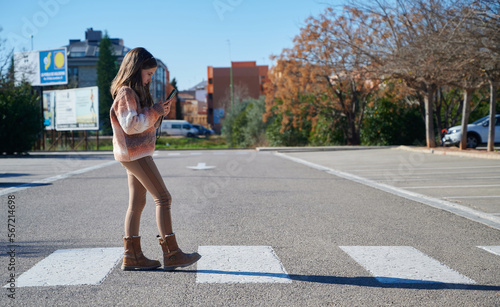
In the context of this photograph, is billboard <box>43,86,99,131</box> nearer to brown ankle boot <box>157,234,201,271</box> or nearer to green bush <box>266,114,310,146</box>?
green bush <box>266,114,310,146</box>

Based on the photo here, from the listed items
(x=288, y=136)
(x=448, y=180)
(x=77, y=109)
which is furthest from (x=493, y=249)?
(x=77, y=109)

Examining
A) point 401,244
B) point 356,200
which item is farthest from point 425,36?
point 401,244

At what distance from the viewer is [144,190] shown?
446 centimetres

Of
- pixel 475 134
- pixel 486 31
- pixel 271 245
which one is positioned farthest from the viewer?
pixel 475 134

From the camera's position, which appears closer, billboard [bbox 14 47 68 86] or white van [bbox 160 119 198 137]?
billboard [bbox 14 47 68 86]

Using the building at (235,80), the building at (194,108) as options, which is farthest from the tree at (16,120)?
the building at (194,108)

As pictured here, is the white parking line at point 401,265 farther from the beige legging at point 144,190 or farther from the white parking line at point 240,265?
the beige legging at point 144,190

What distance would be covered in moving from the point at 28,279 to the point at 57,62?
108 feet

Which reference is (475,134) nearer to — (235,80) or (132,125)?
(132,125)

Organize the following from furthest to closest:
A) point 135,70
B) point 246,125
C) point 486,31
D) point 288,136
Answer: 1. point 246,125
2. point 288,136
3. point 486,31
4. point 135,70

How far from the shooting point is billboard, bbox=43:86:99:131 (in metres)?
33.7

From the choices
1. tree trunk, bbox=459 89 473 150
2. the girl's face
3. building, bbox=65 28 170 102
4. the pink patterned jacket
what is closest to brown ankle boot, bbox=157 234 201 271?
the pink patterned jacket

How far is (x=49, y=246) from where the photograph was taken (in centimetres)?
516

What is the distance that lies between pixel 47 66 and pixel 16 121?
35.6ft
